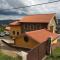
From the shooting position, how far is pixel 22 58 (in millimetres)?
10750

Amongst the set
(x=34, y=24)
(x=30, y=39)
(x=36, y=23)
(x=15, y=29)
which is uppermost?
(x=36, y=23)

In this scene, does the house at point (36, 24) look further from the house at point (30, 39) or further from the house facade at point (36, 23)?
the house at point (30, 39)

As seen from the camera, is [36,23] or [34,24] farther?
[34,24]

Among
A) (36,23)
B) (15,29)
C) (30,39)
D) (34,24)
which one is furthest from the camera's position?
(15,29)

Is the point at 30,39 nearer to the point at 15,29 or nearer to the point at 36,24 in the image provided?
the point at 36,24

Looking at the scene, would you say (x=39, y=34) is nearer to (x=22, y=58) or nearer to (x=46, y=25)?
(x=46, y=25)

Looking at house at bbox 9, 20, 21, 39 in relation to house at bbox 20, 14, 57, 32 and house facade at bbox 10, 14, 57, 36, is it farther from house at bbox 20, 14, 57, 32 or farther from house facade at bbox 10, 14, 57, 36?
house at bbox 20, 14, 57, 32

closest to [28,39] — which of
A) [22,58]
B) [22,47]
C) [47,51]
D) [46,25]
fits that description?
[22,47]

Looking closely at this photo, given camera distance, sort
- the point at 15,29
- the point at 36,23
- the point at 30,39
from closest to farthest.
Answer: the point at 30,39 → the point at 36,23 → the point at 15,29

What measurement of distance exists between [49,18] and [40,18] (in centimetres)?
220

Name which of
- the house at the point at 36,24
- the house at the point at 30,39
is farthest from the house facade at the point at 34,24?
the house at the point at 30,39

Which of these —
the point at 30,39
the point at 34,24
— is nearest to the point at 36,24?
the point at 34,24

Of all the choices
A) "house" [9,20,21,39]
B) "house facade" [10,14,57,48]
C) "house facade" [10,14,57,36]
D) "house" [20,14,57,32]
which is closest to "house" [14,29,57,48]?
"house facade" [10,14,57,48]

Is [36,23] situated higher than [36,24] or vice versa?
[36,23]
